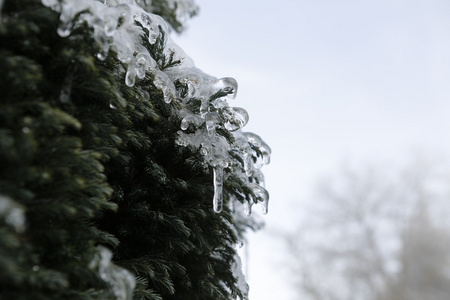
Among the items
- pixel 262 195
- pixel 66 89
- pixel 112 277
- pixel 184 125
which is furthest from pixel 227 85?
pixel 112 277

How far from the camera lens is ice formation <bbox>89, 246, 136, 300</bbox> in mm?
1268

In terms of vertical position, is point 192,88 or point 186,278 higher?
point 192,88

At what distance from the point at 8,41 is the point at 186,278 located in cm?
120

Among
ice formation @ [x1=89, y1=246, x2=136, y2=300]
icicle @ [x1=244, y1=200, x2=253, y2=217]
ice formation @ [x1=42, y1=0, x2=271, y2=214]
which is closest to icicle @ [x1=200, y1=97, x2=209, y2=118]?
ice formation @ [x1=42, y1=0, x2=271, y2=214]

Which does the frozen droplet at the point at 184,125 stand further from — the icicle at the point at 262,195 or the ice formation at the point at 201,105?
the icicle at the point at 262,195

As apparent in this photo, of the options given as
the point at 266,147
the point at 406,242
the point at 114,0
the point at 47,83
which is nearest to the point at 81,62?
the point at 47,83

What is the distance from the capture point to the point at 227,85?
6.29 ft

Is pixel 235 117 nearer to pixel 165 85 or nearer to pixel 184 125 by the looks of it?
pixel 184 125

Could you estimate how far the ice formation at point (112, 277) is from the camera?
4.16ft

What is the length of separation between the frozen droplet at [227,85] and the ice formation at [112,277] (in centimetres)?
95

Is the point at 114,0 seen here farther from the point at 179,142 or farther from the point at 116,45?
the point at 179,142

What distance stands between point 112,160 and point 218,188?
0.49 meters

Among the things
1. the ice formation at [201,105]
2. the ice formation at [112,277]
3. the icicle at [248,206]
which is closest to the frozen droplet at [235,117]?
the ice formation at [201,105]

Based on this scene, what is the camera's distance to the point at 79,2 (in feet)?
4.46
